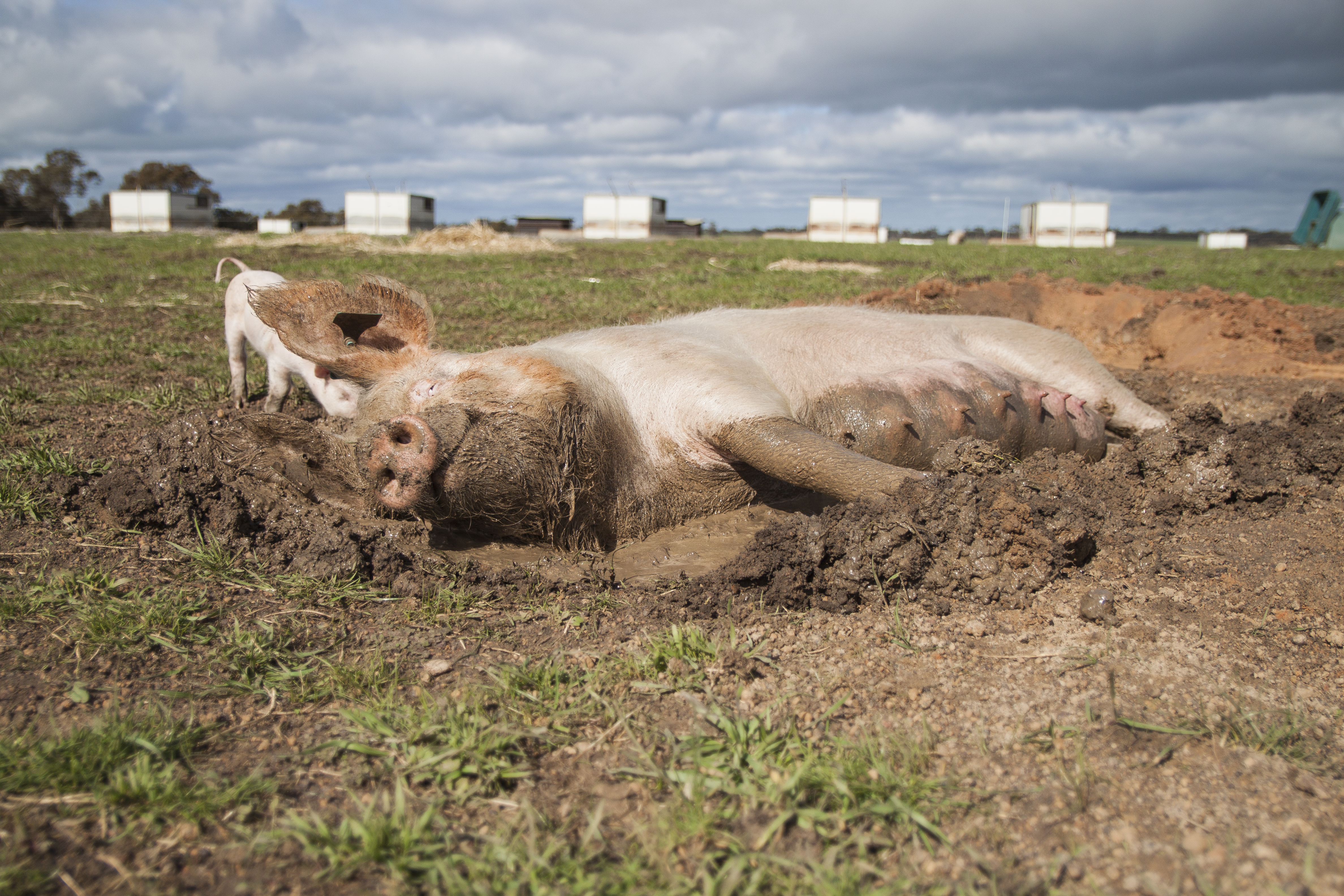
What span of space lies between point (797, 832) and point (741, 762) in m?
0.23

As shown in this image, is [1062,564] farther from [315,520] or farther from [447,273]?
[447,273]

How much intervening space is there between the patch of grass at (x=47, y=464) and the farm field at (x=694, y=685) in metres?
0.02

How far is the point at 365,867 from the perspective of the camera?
1533 mm

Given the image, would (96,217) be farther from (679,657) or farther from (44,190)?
(679,657)

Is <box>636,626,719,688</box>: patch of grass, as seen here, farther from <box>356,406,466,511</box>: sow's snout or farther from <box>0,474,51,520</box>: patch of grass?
<box>0,474,51,520</box>: patch of grass

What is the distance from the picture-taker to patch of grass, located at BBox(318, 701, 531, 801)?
1.78 meters

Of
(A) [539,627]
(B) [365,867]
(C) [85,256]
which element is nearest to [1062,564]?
(A) [539,627]

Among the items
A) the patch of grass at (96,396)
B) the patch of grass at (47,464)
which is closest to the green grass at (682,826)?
the patch of grass at (47,464)

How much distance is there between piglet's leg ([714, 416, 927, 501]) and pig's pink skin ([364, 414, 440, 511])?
3.68 feet

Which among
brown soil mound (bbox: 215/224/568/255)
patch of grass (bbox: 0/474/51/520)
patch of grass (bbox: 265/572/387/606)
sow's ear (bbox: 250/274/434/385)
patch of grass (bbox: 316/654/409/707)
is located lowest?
patch of grass (bbox: 316/654/409/707)

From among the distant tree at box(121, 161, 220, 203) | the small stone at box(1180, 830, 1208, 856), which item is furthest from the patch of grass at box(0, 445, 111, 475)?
the distant tree at box(121, 161, 220, 203)

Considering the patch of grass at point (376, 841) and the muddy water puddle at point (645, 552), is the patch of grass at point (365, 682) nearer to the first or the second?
the patch of grass at point (376, 841)

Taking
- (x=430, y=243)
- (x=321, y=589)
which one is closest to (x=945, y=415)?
(x=321, y=589)

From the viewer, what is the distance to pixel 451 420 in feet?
9.04
